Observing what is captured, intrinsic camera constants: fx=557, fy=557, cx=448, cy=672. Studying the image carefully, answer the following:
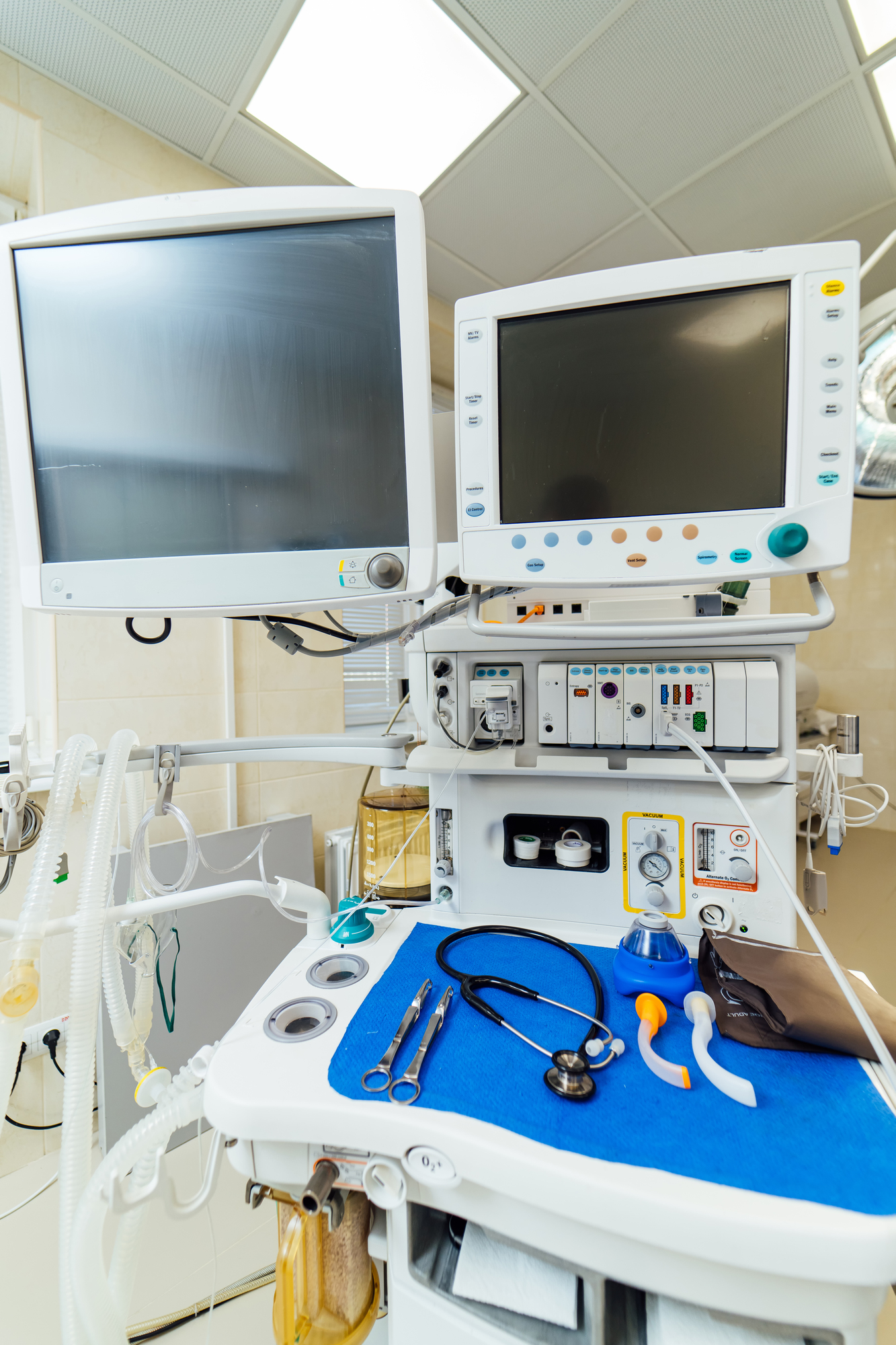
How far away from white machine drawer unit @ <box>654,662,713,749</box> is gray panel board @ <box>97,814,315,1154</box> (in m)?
1.09

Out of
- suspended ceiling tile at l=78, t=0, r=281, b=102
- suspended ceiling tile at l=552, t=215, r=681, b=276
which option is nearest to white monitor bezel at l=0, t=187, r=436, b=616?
suspended ceiling tile at l=78, t=0, r=281, b=102

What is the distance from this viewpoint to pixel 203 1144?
4.54 feet

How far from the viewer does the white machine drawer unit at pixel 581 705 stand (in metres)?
0.83

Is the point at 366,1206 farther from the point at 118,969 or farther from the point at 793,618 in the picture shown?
the point at 793,618

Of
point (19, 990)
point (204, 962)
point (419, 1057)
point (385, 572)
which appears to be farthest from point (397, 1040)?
point (204, 962)

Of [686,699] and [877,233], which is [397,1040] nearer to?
[686,699]

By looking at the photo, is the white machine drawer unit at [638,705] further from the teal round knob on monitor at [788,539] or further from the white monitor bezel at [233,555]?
the white monitor bezel at [233,555]

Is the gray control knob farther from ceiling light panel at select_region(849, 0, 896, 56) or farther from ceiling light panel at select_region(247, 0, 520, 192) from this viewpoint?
ceiling light panel at select_region(849, 0, 896, 56)

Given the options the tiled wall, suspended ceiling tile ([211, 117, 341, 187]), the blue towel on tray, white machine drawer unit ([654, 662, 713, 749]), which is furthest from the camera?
→ the tiled wall

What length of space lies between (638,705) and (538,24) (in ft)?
5.37

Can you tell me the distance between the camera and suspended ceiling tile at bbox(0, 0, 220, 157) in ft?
4.06

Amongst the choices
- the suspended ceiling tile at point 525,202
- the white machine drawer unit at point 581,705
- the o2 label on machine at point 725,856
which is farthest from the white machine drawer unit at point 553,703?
the suspended ceiling tile at point 525,202

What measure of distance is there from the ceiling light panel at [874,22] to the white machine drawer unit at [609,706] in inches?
68.2

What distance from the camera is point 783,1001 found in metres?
0.62
